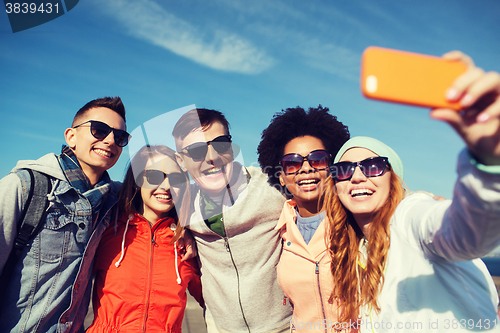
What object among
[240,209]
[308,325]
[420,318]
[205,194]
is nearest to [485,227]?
[420,318]

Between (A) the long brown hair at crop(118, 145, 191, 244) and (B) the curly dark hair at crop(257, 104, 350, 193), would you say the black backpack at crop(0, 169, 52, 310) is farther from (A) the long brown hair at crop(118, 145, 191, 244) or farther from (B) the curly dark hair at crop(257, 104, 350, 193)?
(B) the curly dark hair at crop(257, 104, 350, 193)

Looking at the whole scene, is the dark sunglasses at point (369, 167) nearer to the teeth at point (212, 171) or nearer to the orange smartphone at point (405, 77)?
the orange smartphone at point (405, 77)

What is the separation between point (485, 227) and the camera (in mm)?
1278

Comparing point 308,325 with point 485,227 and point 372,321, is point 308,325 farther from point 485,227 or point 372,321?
point 485,227

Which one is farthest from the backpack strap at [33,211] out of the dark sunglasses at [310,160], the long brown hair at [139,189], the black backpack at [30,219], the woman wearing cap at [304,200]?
the dark sunglasses at [310,160]

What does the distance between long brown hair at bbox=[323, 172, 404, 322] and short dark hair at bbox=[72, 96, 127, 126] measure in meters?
2.80

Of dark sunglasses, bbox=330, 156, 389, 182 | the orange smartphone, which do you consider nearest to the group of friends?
dark sunglasses, bbox=330, 156, 389, 182

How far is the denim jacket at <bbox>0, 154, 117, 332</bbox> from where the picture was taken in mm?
2680

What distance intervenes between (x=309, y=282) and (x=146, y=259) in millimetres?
1954

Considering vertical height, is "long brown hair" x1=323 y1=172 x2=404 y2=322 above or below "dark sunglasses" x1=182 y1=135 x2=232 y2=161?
below

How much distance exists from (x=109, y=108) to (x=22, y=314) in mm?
2345

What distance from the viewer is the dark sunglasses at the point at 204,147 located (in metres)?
3.94

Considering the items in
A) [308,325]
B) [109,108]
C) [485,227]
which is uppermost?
[109,108]

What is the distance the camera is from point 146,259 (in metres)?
3.51
